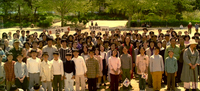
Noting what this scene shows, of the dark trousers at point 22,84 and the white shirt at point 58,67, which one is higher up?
the white shirt at point 58,67

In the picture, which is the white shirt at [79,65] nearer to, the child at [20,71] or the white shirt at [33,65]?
the white shirt at [33,65]

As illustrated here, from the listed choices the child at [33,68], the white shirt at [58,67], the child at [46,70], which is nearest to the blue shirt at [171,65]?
the white shirt at [58,67]

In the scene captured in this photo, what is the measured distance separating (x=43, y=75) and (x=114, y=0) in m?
30.9

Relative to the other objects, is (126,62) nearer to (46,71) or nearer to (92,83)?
(92,83)

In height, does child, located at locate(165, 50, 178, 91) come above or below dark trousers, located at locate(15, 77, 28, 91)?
above

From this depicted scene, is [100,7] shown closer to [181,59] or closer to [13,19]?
[13,19]

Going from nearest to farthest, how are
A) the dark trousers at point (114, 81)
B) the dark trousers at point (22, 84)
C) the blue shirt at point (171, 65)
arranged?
1. the dark trousers at point (22, 84)
2. the blue shirt at point (171, 65)
3. the dark trousers at point (114, 81)

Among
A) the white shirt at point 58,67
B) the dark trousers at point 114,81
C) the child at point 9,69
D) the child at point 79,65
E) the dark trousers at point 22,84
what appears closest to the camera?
the child at point 9,69

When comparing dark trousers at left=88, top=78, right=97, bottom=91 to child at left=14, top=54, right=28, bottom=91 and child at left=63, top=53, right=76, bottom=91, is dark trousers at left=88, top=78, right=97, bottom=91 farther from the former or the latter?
child at left=14, top=54, right=28, bottom=91

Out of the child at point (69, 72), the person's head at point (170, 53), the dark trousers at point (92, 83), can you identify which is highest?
the person's head at point (170, 53)

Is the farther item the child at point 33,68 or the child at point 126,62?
the child at point 126,62

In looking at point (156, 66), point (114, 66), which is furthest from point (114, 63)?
point (156, 66)

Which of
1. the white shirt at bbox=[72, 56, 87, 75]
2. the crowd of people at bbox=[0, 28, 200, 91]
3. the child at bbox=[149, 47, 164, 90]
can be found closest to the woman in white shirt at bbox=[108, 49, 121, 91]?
the crowd of people at bbox=[0, 28, 200, 91]

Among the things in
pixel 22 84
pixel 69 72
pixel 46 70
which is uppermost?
pixel 46 70
